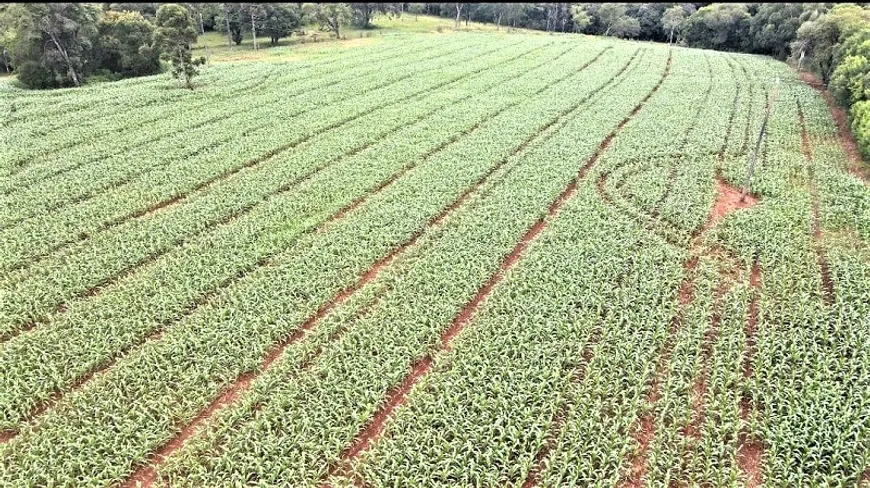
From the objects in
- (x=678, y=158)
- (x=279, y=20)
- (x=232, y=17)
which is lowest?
(x=678, y=158)

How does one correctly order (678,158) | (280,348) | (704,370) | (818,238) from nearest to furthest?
(704,370) < (280,348) < (818,238) < (678,158)

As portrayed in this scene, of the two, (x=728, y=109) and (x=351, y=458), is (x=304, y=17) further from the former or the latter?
(x=351, y=458)

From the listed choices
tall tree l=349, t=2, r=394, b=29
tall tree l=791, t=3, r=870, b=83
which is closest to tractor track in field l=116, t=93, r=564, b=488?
tall tree l=791, t=3, r=870, b=83

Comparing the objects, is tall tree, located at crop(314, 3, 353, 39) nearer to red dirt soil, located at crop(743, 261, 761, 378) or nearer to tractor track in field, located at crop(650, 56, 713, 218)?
tractor track in field, located at crop(650, 56, 713, 218)

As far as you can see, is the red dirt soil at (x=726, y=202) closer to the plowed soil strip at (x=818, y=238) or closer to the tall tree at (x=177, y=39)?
the plowed soil strip at (x=818, y=238)

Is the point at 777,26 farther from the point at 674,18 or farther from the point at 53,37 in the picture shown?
the point at 53,37

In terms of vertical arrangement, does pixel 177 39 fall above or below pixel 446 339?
above

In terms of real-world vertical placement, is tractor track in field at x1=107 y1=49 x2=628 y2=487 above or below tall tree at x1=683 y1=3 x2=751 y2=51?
below

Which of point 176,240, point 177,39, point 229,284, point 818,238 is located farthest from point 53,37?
point 818,238
